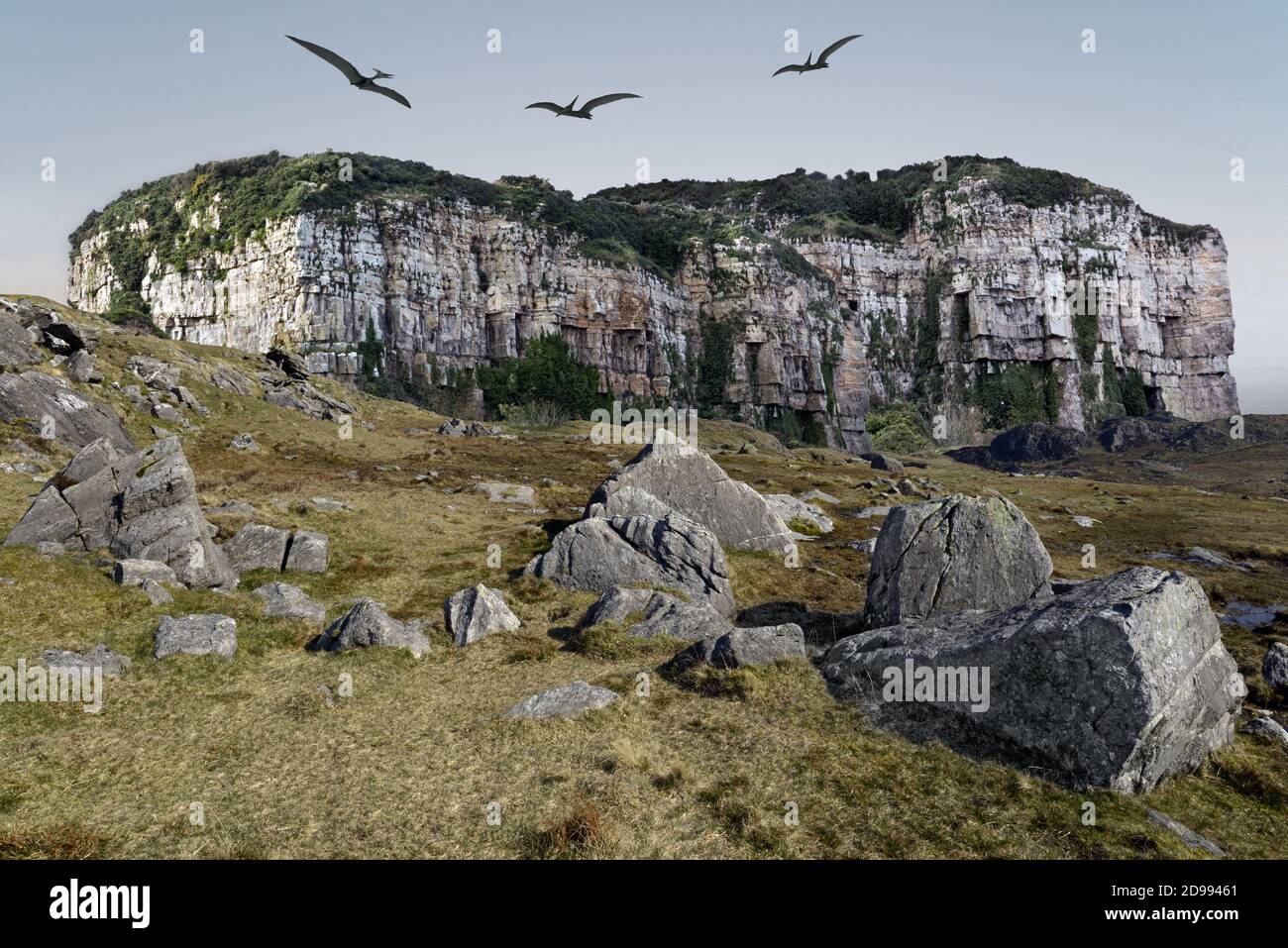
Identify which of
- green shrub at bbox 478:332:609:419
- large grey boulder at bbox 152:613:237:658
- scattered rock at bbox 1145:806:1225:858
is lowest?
scattered rock at bbox 1145:806:1225:858

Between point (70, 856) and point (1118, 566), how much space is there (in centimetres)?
4113

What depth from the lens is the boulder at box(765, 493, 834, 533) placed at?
1566 inches

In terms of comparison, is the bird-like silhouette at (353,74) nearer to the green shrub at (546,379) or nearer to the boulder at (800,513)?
the boulder at (800,513)

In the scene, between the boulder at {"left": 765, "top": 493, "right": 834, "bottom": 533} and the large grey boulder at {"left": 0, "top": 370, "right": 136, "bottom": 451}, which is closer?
the large grey boulder at {"left": 0, "top": 370, "right": 136, "bottom": 451}

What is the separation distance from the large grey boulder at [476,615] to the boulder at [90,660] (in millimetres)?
7806

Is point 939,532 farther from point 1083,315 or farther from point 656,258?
point 1083,315

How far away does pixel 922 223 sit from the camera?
16100cm

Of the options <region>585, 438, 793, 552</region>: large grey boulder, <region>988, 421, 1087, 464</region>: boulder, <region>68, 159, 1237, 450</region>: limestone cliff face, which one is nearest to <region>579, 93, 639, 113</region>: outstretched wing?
<region>585, 438, 793, 552</region>: large grey boulder

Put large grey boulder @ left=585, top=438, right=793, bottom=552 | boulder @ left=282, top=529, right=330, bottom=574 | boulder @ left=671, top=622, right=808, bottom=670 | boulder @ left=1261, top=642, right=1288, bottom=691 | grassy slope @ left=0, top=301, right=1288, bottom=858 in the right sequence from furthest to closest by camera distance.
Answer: large grey boulder @ left=585, top=438, right=793, bottom=552, boulder @ left=282, top=529, right=330, bottom=574, boulder @ left=1261, top=642, right=1288, bottom=691, boulder @ left=671, top=622, right=808, bottom=670, grassy slope @ left=0, top=301, right=1288, bottom=858

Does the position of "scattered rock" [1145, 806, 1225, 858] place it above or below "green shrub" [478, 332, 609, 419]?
below

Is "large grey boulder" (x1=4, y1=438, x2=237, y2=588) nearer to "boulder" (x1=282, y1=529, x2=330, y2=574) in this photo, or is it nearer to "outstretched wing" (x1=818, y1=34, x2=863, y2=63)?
"boulder" (x1=282, y1=529, x2=330, y2=574)

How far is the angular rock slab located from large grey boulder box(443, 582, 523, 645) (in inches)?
199

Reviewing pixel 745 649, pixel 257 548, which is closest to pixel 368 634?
pixel 257 548

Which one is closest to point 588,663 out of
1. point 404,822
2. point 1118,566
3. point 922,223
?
point 404,822
